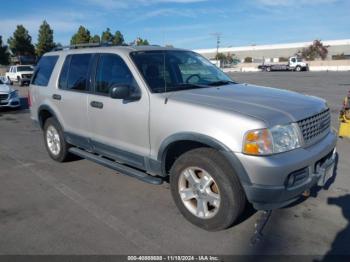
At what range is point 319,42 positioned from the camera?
86.9 metres

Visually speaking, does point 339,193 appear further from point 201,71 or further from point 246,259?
point 201,71

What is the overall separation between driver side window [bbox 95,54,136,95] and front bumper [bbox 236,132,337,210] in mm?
1869

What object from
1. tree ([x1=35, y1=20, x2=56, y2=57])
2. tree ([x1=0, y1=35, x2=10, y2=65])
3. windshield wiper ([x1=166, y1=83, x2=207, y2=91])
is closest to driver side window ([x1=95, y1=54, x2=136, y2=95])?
windshield wiper ([x1=166, y1=83, x2=207, y2=91])

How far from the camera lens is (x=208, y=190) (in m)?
3.64

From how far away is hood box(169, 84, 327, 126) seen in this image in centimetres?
334

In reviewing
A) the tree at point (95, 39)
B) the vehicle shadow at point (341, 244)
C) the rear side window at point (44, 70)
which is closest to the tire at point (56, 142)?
the rear side window at point (44, 70)

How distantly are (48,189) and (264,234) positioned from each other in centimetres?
299

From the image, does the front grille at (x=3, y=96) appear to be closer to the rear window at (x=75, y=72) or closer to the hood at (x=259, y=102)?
the rear window at (x=75, y=72)

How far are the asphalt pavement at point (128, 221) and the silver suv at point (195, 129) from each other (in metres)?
0.32

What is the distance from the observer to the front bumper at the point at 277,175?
10.3 feet

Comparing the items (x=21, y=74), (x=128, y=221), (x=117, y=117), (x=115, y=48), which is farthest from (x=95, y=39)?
(x=128, y=221)

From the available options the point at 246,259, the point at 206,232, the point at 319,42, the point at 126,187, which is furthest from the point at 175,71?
the point at 319,42

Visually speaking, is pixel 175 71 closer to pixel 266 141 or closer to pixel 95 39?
pixel 266 141

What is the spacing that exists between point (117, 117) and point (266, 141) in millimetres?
2017
